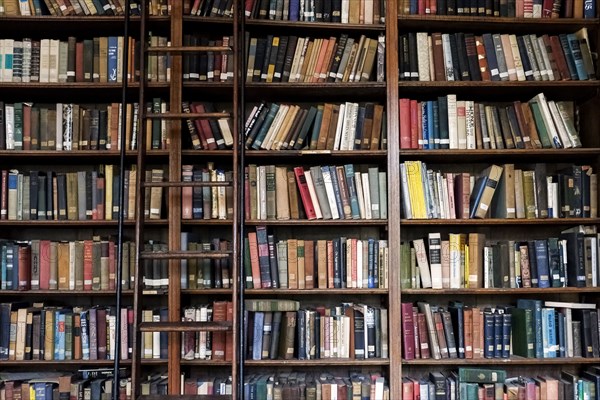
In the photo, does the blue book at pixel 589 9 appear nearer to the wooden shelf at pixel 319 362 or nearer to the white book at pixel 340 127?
the white book at pixel 340 127

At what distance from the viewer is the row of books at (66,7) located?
3014 millimetres

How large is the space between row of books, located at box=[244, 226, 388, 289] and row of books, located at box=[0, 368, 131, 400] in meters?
0.83

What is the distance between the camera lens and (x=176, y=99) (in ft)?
9.70

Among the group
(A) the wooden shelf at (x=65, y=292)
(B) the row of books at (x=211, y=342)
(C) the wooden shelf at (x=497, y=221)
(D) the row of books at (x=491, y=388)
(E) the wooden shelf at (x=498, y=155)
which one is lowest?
(D) the row of books at (x=491, y=388)

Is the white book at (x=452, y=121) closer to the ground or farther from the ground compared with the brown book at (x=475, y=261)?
farther from the ground

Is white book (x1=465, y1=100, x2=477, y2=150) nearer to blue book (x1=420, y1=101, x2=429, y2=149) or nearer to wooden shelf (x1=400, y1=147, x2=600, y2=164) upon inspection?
wooden shelf (x1=400, y1=147, x2=600, y2=164)

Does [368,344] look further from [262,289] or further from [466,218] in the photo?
[466,218]

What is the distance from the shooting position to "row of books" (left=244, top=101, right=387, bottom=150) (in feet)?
9.99

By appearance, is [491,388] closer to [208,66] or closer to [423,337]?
[423,337]

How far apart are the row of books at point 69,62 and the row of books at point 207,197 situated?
498 millimetres

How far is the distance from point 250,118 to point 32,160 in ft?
3.83

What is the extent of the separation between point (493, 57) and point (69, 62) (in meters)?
2.11

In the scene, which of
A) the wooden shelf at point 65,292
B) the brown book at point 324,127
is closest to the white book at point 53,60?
the wooden shelf at point 65,292

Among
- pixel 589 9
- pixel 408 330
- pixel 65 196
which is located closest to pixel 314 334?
pixel 408 330
